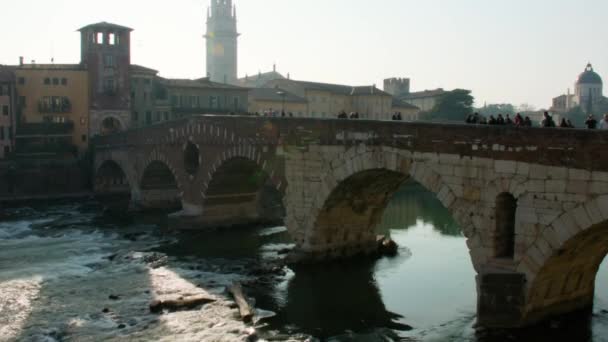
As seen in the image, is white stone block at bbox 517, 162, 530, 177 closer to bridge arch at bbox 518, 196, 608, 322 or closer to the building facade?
bridge arch at bbox 518, 196, 608, 322

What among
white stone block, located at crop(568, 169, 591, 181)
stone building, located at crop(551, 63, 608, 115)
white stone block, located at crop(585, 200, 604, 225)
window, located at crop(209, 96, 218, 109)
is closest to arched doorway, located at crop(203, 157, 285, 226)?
white stone block, located at crop(568, 169, 591, 181)

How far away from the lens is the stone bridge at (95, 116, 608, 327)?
53.6ft

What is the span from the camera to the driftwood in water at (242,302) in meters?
20.0

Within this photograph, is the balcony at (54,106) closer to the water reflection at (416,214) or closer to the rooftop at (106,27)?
the rooftop at (106,27)

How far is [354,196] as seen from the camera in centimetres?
2552

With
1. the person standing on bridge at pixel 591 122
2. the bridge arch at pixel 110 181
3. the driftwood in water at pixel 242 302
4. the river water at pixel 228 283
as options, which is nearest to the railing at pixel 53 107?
the bridge arch at pixel 110 181

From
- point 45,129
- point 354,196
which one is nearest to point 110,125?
point 45,129

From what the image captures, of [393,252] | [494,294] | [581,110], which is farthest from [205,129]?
[581,110]

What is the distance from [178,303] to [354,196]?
7.73m

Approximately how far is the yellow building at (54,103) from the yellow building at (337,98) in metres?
22.3

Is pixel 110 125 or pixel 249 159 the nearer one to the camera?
pixel 249 159

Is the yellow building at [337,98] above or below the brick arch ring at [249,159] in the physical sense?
above

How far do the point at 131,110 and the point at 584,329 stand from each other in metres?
42.6

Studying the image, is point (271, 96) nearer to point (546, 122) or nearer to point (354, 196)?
point (354, 196)
